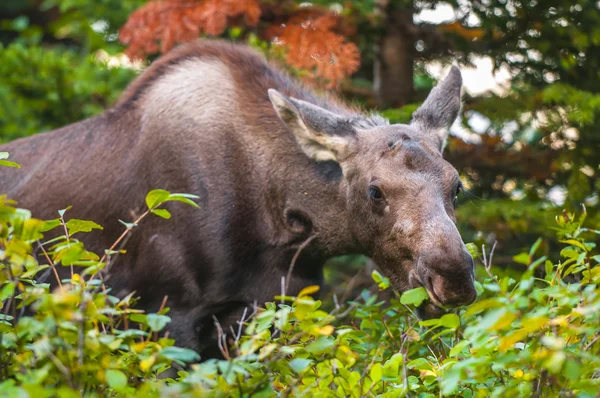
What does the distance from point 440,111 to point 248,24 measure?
281 centimetres

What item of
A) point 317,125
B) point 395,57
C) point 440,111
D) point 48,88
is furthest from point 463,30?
point 48,88

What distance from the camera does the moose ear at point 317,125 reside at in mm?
5340

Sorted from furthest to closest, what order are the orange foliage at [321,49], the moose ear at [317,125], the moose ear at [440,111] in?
the orange foliage at [321,49] < the moose ear at [440,111] < the moose ear at [317,125]

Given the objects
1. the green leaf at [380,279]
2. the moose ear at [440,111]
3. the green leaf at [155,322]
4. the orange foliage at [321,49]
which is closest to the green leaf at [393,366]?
the green leaf at [380,279]

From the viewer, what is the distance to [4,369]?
2.79 m

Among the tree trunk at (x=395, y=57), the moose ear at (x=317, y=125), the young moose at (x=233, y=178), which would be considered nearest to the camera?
the young moose at (x=233, y=178)

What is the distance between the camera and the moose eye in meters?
4.93

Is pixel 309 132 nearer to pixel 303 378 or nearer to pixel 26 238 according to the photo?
pixel 303 378

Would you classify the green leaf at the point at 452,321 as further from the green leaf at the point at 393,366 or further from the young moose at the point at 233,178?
the young moose at the point at 233,178

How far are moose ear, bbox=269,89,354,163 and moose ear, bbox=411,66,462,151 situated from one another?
19.4 inches

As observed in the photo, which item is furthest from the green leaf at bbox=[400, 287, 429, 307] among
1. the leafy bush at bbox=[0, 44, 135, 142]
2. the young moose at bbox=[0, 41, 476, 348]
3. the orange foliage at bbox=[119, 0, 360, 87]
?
the leafy bush at bbox=[0, 44, 135, 142]

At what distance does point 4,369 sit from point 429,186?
103 inches

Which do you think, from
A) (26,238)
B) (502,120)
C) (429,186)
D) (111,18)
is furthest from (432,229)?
(111,18)

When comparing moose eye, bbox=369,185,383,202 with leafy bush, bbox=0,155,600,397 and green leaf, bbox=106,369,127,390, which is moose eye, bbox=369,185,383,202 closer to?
leafy bush, bbox=0,155,600,397
